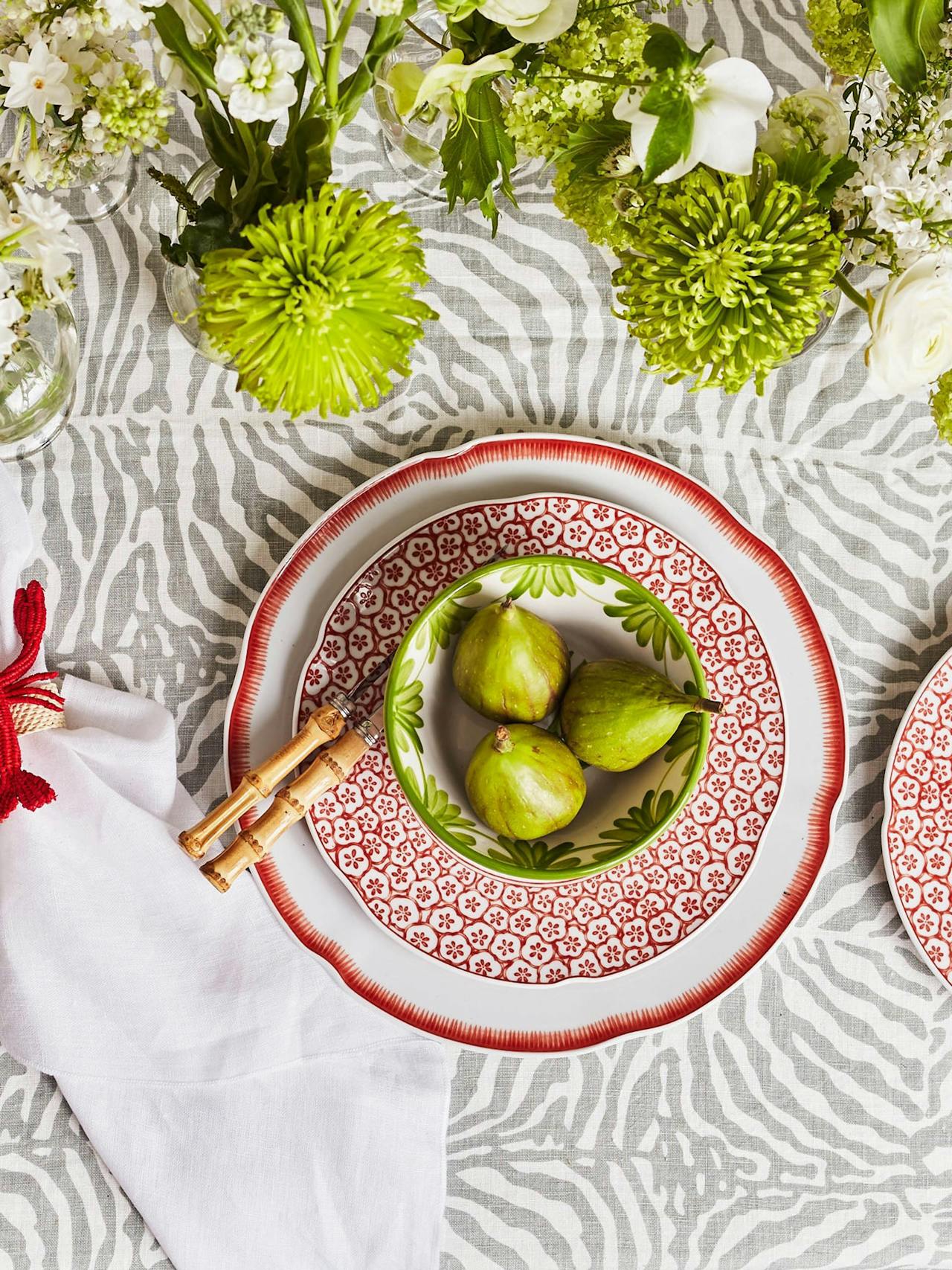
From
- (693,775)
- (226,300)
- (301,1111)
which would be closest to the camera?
(226,300)

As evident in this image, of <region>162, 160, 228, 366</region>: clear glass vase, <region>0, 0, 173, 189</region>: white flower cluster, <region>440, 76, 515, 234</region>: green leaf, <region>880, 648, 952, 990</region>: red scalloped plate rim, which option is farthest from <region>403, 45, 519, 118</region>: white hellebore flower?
<region>880, 648, 952, 990</region>: red scalloped plate rim

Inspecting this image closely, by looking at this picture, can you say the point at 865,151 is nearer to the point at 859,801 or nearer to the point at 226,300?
the point at 226,300

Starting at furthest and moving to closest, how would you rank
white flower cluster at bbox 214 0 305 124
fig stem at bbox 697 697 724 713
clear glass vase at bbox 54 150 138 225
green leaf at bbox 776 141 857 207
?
clear glass vase at bbox 54 150 138 225
fig stem at bbox 697 697 724 713
green leaf at bbox 776 141 857 207
white flower cluster at bbox 214 0 305 124

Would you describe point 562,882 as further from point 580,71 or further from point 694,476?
point 580,71

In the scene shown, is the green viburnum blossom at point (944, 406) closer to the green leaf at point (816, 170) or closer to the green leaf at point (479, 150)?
the green leaf at point (816, 170)

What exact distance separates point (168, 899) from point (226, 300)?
441 mm

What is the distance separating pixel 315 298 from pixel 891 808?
542 millimetres

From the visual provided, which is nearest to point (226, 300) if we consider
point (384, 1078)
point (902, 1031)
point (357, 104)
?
point (357, 104)

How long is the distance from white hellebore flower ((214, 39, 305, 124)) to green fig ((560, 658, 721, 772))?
0.37 meters

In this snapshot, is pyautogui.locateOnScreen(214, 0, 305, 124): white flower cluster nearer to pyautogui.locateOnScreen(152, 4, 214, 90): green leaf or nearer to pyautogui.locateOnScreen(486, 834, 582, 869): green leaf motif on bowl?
pyautogui.locateOnScreen(152, 4, 214, 90): green leaf

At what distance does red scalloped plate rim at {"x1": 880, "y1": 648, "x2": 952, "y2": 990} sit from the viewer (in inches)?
27.4

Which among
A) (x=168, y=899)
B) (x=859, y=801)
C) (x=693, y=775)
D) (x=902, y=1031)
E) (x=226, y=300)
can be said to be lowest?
(x=902, y=1031)

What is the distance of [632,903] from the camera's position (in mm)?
Answer: 674

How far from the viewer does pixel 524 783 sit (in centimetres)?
59
